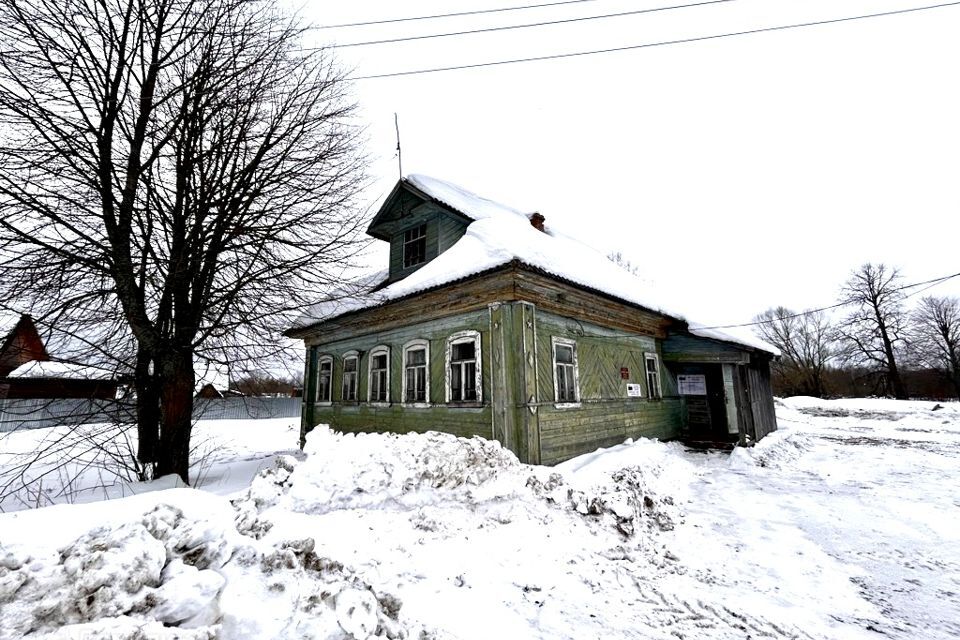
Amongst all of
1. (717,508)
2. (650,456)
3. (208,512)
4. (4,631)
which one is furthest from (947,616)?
(4,631)

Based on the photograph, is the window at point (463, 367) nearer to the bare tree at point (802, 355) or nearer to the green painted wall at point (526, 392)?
the green painted wall at point (526, 392)

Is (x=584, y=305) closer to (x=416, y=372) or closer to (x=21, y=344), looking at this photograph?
(x=416, y=372)

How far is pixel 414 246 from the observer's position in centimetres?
1283

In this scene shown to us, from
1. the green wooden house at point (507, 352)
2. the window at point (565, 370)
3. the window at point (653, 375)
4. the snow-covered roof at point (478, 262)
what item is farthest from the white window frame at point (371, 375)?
the window at point (653, 375)

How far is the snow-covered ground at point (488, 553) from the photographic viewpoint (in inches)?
91.9

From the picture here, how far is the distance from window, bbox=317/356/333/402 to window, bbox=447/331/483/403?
587 cm

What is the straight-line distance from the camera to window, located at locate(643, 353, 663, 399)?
12.2 meters

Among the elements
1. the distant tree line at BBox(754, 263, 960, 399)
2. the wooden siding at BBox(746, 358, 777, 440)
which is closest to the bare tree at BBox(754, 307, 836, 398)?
the distant tree line at BBox(754, 263, 960, 399)

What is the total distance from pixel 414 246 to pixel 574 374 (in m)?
6.69

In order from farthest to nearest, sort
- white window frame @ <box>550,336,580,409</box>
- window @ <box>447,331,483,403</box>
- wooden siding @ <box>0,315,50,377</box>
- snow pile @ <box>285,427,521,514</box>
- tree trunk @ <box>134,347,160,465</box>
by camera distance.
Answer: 1. white window frame @ <box>550,336,580,409</box>
2. window @ <box>447,331,483,403</box>
3. tree trunk @ <box>134,347,160,465</box>
4. snow pile @ <box>285,427,521,514</box>
5. wooden siding @ <box>0,315,50,377</box>

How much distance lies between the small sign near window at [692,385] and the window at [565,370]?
6303mm

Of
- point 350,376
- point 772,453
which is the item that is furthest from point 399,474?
point 772,453

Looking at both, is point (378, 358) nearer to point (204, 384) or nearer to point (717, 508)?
point (204, 384)

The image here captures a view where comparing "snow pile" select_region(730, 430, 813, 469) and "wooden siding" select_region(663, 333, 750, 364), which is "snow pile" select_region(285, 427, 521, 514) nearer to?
"snow pile" select_region(730, 430, 813, 469)
